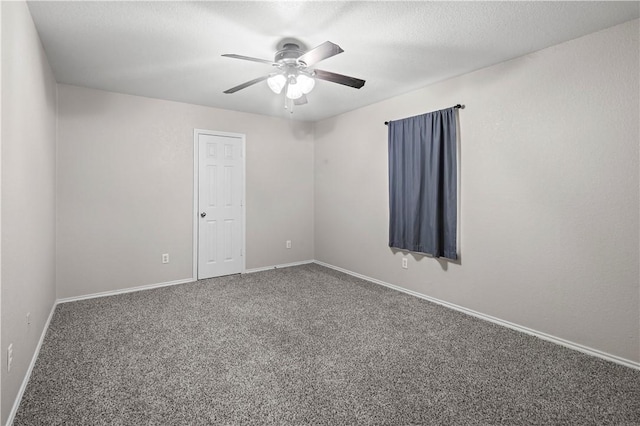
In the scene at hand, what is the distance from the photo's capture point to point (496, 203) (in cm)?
307

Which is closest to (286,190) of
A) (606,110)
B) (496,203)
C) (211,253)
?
(211,253)

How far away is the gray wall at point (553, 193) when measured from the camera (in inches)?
92.0

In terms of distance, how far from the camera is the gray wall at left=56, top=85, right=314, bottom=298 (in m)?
3.66

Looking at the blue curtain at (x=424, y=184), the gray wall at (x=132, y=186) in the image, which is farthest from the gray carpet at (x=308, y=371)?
the blue curtain at (x=424, y=184)

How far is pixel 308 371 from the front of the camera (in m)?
2.22

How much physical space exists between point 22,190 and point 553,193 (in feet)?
12.7

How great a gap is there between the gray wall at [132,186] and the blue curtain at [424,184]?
6.89 ft

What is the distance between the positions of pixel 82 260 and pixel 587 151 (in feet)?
16.6

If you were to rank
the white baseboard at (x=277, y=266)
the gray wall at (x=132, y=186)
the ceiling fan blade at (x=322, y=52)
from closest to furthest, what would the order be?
the ceiling fan blade at (x=322, y=52) < the gray wall at (x=132, y=186) < the white baseboard at (x=277, y=266)

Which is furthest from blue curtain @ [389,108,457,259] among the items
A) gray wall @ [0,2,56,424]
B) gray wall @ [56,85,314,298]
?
gray wall @ [0,2,56,424]

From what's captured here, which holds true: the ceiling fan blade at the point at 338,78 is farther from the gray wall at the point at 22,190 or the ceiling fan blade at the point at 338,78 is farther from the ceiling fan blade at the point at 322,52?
the gray wall at the point at 22,190

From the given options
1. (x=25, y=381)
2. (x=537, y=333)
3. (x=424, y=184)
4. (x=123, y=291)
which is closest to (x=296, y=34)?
(x=424, y=184)

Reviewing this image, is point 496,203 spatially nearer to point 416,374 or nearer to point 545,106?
point 545,106

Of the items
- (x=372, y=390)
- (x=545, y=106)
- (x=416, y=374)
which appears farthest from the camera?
(x=545, y=106)
